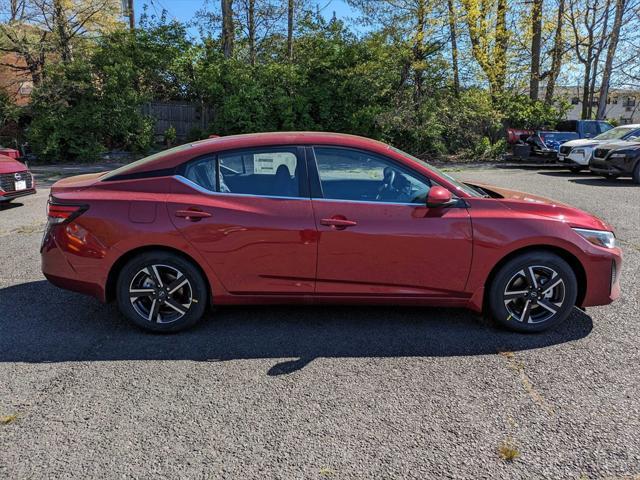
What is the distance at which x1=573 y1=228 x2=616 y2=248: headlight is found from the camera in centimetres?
381

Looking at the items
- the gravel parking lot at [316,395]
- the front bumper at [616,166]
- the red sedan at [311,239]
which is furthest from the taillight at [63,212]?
the front bumper at [616,166]

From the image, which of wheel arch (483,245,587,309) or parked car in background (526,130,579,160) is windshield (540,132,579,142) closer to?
parked car in background (526,130,579,160)

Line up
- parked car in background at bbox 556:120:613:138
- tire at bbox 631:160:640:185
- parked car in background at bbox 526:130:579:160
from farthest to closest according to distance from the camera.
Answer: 1. parked car in background at bbox 556:120:613:138
2. parked car in background at bbox 526:130:579:160
3. tire at bbox 631:160:640:185

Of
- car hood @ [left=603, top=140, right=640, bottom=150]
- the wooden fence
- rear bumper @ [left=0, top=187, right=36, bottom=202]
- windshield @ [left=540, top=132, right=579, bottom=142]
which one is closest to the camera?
rear bumper @ [left=0, top=187, right=36, bottom=202]

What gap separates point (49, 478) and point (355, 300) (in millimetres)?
2294

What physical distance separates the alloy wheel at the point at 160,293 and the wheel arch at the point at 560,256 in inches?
93.0

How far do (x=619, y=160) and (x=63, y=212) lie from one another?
13595 mm

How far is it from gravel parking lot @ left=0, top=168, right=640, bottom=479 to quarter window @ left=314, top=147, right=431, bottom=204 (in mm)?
1087

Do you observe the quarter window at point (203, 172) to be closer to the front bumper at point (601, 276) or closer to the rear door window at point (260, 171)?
the rear door window at point (260, 171)

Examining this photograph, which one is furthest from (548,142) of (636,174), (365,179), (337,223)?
(337,223)

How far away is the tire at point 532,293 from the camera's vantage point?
378 cm

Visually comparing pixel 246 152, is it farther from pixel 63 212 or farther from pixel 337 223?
pixel 63 212

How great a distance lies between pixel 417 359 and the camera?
11.5ft

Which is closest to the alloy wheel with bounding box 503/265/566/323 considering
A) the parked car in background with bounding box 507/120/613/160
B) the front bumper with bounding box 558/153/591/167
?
the front bumper with bounding box 558/153/591/167
